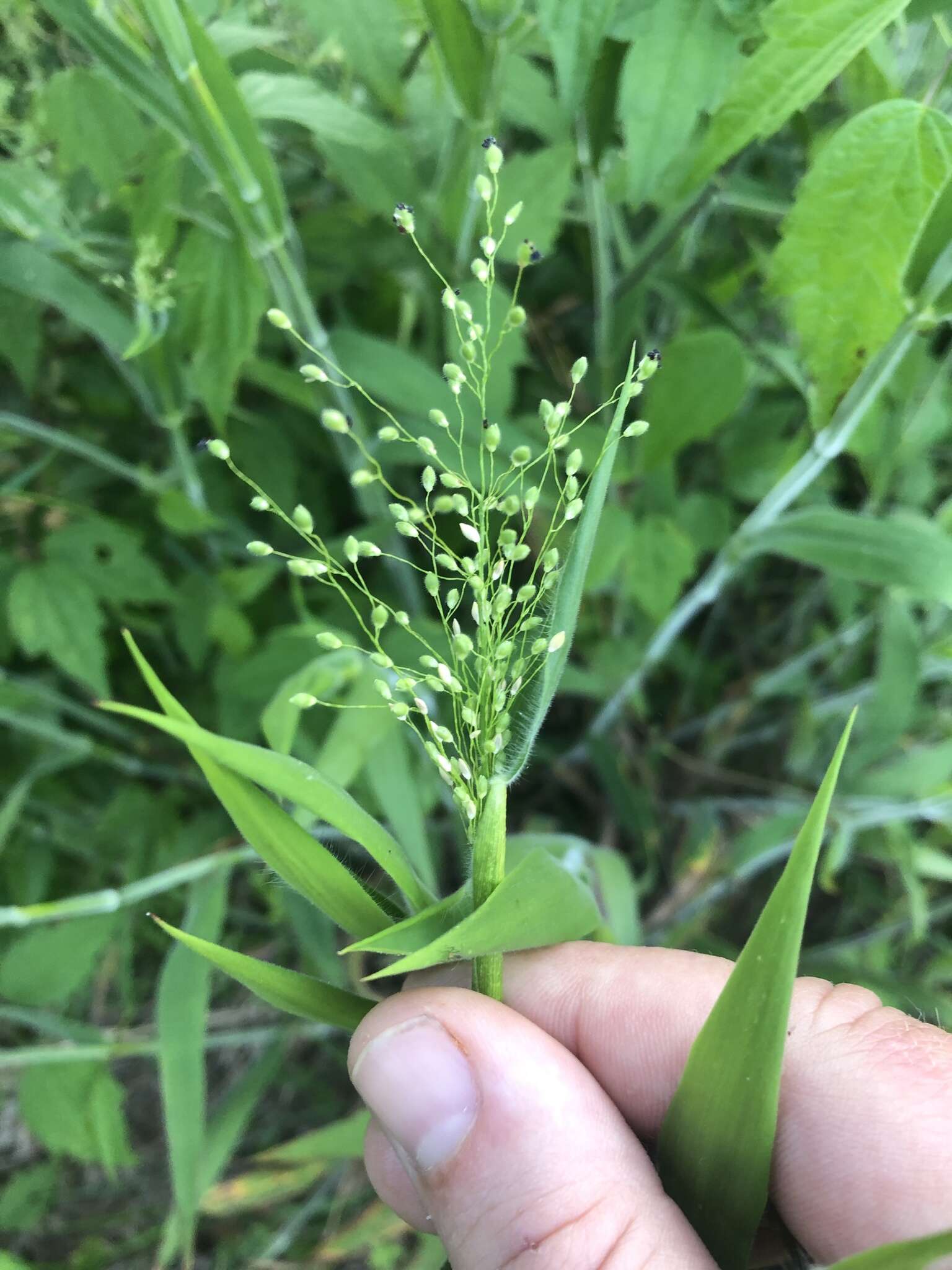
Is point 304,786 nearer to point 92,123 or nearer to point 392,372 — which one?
point 392,372

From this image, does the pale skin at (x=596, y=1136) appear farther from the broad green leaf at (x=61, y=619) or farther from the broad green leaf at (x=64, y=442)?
the broad green leaf at (x=64, y=442)

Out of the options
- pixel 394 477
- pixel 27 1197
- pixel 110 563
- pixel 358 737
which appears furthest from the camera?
pixel 27 1197

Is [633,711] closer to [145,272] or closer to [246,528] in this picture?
[246,528]

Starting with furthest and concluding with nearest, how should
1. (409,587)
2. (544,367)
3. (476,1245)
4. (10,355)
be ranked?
(544,367), (409,587), (10,355), (476,1245)

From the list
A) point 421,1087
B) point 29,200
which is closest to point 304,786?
point 421,1087

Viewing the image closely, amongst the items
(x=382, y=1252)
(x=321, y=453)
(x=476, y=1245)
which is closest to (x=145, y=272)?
(x=321, y=453)

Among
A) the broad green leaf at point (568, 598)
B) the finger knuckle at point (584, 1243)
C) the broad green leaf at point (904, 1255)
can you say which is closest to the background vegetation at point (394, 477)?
the broad green leaf at point (568, 598)
